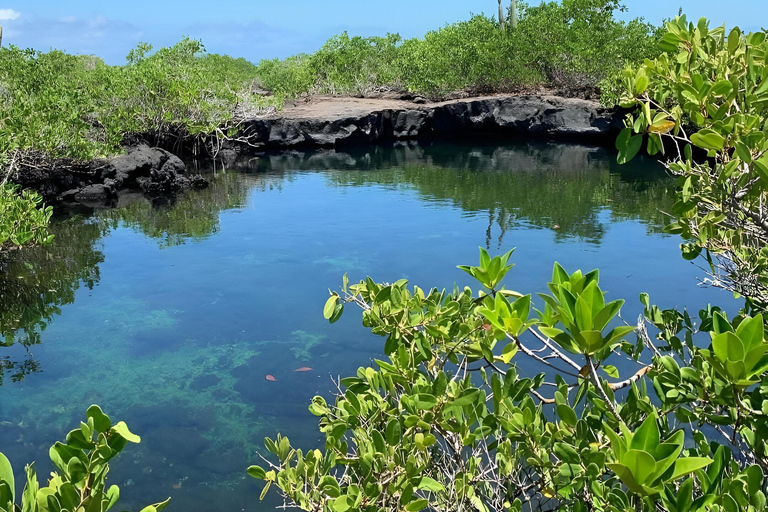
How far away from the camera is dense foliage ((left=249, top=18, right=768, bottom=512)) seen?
1.51 metres

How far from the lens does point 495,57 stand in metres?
26.1

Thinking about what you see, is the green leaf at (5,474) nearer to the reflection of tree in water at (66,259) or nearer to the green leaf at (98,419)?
the green leaf at (98,419)

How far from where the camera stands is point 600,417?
1.90 m

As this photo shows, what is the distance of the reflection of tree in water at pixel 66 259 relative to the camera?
22.9 ft

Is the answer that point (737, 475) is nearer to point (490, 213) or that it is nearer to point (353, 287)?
point (353, 287)

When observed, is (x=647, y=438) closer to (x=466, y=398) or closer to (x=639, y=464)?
(x=639, y=464)

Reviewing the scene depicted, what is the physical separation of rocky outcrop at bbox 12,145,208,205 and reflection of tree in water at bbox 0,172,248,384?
77 centimetres

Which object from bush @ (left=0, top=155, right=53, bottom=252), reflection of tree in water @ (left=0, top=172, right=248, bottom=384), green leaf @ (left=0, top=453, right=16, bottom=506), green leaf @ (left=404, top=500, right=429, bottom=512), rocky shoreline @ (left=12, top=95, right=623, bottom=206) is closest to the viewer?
green leaf @ (left=0, top=453, right=16, bottom=506)

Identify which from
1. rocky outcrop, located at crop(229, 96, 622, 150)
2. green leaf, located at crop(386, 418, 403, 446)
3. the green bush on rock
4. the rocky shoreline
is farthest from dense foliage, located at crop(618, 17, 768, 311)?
rocky outcrop, located at crop(229, 96, 622, 150)

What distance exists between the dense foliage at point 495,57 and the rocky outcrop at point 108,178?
27.2 ft

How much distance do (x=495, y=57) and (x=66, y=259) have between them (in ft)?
66.2

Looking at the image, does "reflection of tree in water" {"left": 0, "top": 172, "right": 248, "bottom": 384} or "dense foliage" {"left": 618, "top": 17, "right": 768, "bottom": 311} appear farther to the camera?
"reflection of tree in water" {"left": 0, "top": 172, "right": 248, "bottom": 384}

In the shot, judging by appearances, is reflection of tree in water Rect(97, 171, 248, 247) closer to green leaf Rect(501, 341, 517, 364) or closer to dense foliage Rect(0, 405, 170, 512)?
green leaf Rect(501, 341, 517, 364)

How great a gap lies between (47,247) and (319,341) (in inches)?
231
